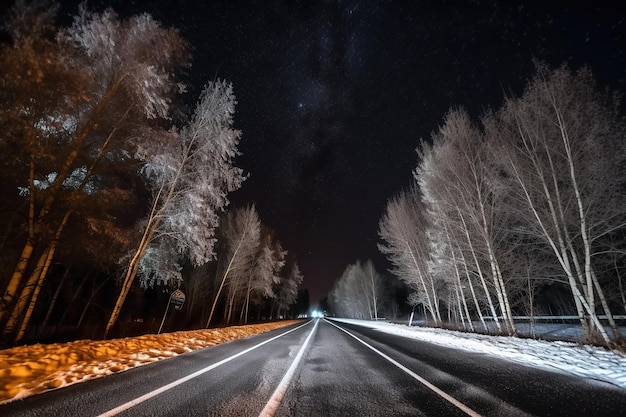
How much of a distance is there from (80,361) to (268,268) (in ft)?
87.5

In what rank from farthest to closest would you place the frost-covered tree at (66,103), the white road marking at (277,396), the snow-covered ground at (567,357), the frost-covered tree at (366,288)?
the frost-covered tree at (366,288) → the frost-covered tree at (66,103) → the snow-covered ground at (567,357) → the white road marking at (277,396)

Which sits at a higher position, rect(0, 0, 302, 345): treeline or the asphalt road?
rect(0, 0, 302, 345): treeline

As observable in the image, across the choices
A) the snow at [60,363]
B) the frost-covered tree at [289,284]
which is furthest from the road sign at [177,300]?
the frost-covered tree at [289,284]

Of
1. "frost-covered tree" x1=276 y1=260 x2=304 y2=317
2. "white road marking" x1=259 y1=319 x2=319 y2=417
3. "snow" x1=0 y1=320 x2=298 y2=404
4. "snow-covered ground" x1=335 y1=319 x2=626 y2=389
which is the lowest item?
"snow" x1=0 y1=320 x2=298 y2=404

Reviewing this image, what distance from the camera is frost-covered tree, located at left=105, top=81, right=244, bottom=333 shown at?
12.2m

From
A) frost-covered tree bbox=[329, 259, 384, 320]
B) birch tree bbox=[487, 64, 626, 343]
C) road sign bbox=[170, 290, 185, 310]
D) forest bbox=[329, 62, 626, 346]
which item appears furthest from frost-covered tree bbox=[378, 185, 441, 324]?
frost-covered tree bbox=[329, 259, 384, 320]

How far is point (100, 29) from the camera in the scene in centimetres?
872

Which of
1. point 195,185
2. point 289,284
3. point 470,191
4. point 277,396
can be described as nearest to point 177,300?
point 195,185

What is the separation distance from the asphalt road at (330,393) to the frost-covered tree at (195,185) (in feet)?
22.7

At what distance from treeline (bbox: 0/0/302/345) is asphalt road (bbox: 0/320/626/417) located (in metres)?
6.01

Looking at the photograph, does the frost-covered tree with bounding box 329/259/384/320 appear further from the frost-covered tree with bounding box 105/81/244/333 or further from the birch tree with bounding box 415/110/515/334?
the frost-covered tree with bounding box 105/81/244/333

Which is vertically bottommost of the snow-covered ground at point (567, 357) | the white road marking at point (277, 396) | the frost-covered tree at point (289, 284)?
the white road marking at point (277, 396)

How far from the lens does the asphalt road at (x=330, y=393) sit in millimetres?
3439

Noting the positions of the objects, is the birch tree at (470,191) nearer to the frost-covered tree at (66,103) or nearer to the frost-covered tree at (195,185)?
the frost-covered tree at (195,185)
